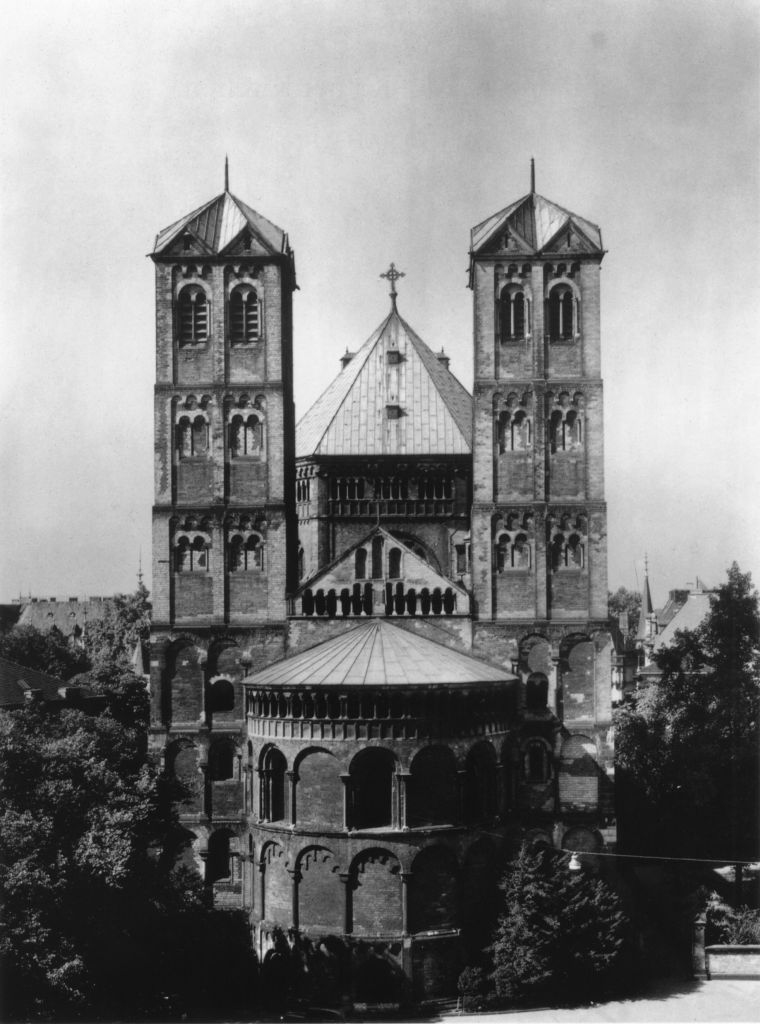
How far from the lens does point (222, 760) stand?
42.3m

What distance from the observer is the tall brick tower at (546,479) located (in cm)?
4172

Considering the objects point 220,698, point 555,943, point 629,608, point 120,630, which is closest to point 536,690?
point 555,943

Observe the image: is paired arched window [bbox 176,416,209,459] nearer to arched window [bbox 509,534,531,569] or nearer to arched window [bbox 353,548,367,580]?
arched window [bbox 353,548,367,580]

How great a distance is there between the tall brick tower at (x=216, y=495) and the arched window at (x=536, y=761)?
10117 millimetres

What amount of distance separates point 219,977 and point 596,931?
12.3 meters

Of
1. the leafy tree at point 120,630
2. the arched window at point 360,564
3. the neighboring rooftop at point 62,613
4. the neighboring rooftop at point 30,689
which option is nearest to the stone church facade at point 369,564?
the arched window at point 360,564

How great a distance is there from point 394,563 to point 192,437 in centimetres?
929

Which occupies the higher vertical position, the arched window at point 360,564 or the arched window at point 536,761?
the arched window at point 360,564

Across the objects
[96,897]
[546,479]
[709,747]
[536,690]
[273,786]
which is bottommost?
[96,897]

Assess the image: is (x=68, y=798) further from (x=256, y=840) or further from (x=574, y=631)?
(x=574, y=631)

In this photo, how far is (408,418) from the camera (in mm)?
48812

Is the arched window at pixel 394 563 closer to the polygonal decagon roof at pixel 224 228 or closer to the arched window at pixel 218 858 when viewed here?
the arched window at pixel 218 858

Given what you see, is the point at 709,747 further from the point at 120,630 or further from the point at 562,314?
the point at 120,630

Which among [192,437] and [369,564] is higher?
[192,437]
